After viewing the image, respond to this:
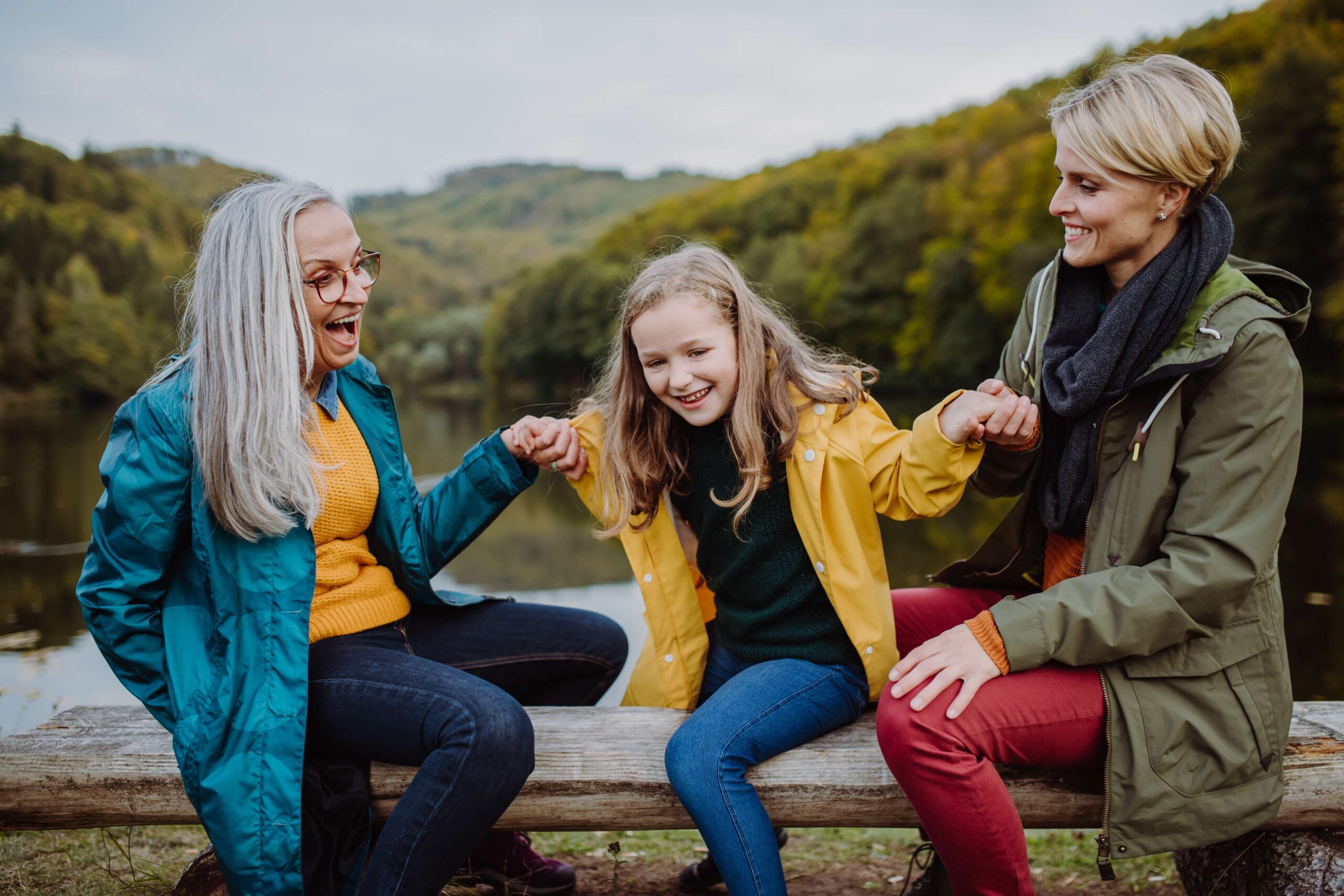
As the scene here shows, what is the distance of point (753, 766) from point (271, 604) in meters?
1.32

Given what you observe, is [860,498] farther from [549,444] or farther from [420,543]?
[420,543]

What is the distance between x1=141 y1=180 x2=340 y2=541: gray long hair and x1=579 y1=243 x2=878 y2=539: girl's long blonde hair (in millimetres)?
867

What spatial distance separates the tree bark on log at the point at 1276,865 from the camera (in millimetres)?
2564

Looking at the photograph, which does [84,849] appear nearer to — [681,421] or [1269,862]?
[681,421]

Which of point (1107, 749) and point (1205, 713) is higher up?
point (1205, 713)

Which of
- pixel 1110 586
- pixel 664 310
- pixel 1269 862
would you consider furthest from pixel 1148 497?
pixel 664 310

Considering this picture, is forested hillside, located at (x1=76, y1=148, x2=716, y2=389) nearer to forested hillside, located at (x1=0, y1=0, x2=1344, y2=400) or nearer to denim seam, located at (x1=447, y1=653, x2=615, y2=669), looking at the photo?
forested hillside, located at (x1=0, y1=0, x2=1344, y2=400)

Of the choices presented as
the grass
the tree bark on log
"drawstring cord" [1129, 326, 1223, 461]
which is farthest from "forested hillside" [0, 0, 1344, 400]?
the tree bark on log

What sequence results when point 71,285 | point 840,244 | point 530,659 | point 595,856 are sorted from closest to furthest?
point 530,659 < point 595,856 < point 840,244 < point 71,285

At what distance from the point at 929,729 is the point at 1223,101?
5.53ft

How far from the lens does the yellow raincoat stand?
8.57 feet

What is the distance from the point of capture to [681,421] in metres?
3.00

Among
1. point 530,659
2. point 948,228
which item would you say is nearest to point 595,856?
point 530,659

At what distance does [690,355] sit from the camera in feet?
9.15
